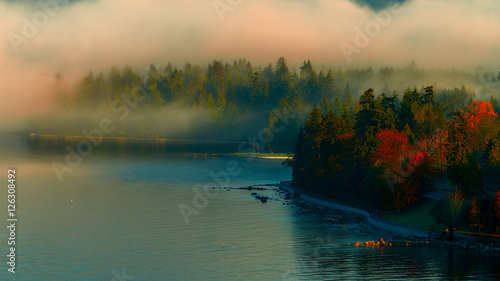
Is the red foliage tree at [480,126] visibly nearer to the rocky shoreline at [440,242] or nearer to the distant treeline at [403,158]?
the distant treeline at [403,158]

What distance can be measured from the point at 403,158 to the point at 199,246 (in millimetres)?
45986

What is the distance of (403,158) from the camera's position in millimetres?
117188

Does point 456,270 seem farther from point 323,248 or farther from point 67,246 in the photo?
point 67,246

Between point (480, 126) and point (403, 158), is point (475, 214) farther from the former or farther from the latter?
point (480, 126)

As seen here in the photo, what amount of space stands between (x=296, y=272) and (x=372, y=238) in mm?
22345

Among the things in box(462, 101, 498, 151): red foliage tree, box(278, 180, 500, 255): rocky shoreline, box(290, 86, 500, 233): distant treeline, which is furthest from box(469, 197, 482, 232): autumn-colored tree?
box(462, 101, 498, 151): red foliage tree

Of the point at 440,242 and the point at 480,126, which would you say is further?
the point at 480,126

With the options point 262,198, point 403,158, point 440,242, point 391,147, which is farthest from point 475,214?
point 262,198

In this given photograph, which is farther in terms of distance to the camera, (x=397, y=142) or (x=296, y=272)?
(x=397, y=142)

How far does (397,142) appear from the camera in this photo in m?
125

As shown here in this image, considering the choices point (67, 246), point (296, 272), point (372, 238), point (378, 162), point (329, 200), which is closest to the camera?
point (296, 272)

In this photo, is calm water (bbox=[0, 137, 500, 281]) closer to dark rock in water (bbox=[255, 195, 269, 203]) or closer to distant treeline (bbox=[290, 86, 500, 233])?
dark rock in water (bbox=[255, 195, 269, 203])

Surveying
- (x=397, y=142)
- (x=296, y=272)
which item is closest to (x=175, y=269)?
(x=296, y=272)

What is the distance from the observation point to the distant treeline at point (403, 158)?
102125 millimetres
